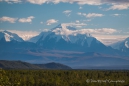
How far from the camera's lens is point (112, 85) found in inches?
4702

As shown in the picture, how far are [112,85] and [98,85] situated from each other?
563 cm

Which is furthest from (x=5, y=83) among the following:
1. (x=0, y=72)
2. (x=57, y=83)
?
(x=57, y=83)

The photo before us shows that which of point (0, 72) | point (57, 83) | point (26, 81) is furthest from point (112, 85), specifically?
point (0, 72)

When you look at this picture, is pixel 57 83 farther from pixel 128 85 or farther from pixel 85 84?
pixel 128 85

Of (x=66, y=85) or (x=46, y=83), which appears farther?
(x=46, y=83)

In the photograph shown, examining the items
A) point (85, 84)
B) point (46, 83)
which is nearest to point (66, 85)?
point (85, 84)

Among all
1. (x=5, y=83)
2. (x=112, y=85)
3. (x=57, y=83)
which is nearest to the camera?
(x=5, y=83)

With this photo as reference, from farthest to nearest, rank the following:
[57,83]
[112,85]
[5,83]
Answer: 1. [57,83]
2. [112,85]
3. [5,83]

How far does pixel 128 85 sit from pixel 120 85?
330 centimetres

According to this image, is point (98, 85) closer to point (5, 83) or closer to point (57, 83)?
point (57, 83)

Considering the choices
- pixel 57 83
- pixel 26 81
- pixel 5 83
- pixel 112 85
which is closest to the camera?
pixel 5 83

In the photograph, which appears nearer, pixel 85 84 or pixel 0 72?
pixel 0 72

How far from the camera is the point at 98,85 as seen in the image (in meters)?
122

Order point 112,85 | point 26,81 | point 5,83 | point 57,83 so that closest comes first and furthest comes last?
1. point 5,83
2. point 112,85
3. point 57,83
4. point 26,81
